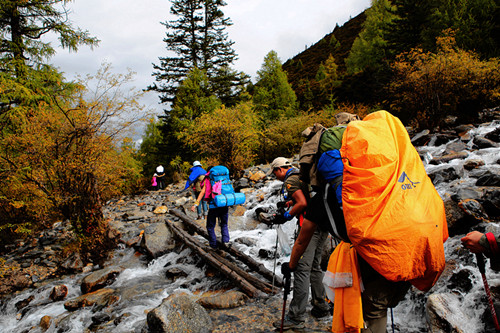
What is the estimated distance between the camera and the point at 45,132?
7098 mm

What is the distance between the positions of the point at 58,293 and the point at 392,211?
7455 mm

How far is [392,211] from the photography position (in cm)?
148

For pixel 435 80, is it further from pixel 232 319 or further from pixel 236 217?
pixel 232 319

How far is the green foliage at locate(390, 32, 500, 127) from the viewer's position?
13.6 meters

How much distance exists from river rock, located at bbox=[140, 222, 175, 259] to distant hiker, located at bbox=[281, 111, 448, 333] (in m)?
7.03

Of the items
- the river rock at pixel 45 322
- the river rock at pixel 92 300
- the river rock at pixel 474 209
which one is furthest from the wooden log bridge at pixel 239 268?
the river rock at pixel 474 209

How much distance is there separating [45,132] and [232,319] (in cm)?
696

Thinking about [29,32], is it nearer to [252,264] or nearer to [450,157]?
[252,264]

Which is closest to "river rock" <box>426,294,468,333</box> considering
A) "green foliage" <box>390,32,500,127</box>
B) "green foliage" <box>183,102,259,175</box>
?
"green foliage" <box>183,102,259,175</box>

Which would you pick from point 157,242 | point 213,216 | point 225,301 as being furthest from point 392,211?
point 157,242

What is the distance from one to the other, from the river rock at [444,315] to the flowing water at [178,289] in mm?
16

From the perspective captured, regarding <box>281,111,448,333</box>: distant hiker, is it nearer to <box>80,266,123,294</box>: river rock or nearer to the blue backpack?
the blue backpack

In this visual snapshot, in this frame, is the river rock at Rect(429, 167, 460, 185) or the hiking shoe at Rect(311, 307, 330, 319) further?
the river rock at Rect(429, 167, 460, 185)

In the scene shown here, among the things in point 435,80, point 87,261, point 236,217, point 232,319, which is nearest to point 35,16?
point 87,261
